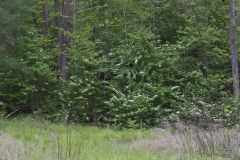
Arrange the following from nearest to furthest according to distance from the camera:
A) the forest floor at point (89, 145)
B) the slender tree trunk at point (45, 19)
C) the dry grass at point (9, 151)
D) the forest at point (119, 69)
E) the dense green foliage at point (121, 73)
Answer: the dry grass at point (9, 151) → the forest floor at point (89, 145) → the forest at point (119, 69) → the dense green foliage at point (121, 73) → the slender tree trunk at point (45, 19)

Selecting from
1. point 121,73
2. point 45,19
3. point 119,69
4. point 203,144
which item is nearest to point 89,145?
point 203,144

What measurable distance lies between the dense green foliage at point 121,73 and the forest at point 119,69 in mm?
41

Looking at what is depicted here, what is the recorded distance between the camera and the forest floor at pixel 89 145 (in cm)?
706

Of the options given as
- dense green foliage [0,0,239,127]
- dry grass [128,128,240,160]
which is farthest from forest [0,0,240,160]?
dry grass [128,128,240,160]

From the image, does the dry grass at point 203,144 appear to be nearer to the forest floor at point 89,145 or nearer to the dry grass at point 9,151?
the forest floor at point 89,145

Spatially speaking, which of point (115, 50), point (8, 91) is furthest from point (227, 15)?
point (8, 91)

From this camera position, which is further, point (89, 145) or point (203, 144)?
point (89, 145)

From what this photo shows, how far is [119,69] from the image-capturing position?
1717 cm

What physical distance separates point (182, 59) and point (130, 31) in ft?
8.93

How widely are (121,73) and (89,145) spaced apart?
756cm

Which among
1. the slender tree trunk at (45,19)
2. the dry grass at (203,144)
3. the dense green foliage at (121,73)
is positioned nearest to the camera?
the dry grass at (203,144)

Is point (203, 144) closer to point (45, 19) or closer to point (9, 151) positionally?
point (9, 151)

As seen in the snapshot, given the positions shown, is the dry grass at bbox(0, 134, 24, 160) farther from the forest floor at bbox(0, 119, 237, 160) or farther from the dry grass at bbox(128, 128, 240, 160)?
the dry grass at bbox(128, 128, 240, 160)

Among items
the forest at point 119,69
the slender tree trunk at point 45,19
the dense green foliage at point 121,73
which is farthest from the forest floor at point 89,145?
the slender tree trunk at point 45,19
